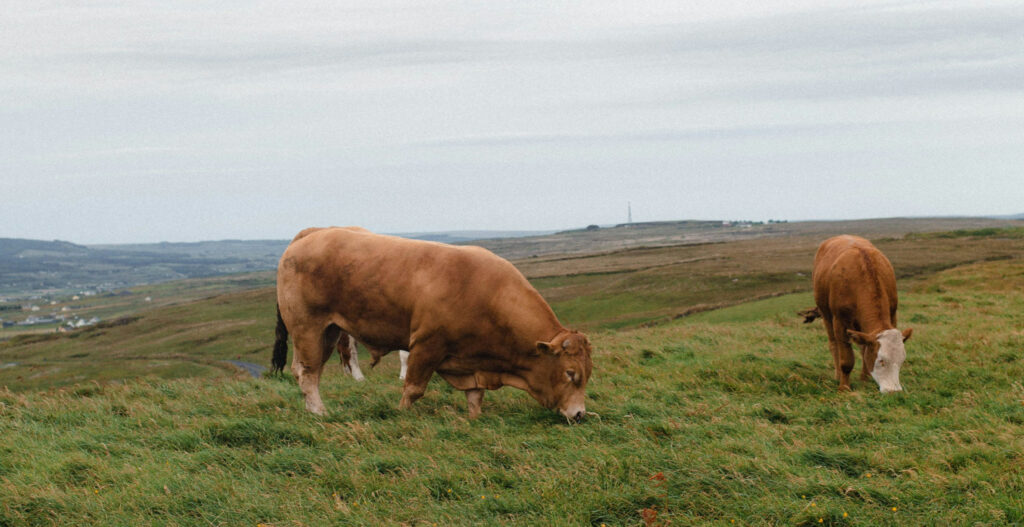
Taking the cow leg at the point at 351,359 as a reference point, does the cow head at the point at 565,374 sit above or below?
above

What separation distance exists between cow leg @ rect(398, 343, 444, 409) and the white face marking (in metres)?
6.94

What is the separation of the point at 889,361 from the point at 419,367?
24.2 ft

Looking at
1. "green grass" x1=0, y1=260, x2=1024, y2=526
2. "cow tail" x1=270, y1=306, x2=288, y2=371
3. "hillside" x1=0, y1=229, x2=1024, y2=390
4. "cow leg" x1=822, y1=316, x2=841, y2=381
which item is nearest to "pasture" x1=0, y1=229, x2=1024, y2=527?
"green grass" x1=0, y1=260, x2=1024, y2=526

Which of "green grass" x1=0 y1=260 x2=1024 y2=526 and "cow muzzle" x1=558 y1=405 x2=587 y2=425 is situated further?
"cow muzzle" x1=558 y1=405 x2=587 y2=425

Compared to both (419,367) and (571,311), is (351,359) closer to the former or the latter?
(419,367)

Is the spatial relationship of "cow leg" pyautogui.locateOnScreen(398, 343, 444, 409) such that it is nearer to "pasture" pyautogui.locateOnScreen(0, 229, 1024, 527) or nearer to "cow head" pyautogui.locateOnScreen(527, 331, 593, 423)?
"pasture" pyautogui.locateOnScreen(0, 229, 1024, 527)

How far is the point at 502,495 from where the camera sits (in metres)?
6.25

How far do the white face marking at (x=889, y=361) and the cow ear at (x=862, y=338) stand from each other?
0.26 metres

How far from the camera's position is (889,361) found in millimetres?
10367

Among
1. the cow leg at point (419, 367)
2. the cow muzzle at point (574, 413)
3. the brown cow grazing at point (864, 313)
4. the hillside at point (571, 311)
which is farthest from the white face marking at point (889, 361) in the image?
the hillside at point (571, 311)

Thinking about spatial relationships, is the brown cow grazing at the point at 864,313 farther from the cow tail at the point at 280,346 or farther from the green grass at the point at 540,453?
the cow tail at the point at 280,346

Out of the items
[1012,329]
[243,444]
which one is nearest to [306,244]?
[243,444]

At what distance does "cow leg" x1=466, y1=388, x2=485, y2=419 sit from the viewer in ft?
31.2

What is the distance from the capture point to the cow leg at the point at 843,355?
11.2m
